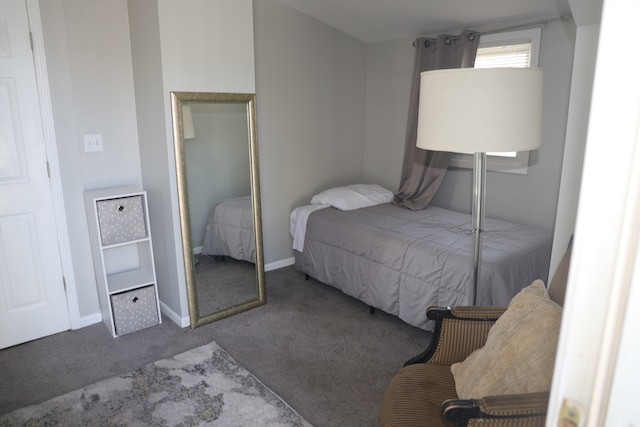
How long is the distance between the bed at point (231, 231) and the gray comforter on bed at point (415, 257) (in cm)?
57

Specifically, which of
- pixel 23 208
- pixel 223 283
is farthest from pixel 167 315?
pixel 23 208

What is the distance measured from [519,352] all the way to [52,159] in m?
2.89

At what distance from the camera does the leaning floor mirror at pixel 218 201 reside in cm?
287

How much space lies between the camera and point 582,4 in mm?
1517

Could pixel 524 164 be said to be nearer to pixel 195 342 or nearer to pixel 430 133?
pixel 430 133

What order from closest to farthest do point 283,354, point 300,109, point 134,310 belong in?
point 283,354 → point 134,310 → point 300,109

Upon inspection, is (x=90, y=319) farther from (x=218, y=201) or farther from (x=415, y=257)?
(x=415, y=257)

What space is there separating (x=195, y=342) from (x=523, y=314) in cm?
214

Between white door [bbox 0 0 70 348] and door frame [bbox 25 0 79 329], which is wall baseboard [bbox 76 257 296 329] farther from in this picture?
white door [bbox 0 0 70 348]

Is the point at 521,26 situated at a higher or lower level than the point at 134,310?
higher

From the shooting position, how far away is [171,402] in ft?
7.23

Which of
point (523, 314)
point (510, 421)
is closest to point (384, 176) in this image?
point (523, 314)

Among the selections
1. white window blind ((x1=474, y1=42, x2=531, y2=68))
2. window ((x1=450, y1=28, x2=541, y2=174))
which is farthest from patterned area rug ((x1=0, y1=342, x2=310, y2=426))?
white window blind ((x1=474, y1=42, x2=531, y2=68))

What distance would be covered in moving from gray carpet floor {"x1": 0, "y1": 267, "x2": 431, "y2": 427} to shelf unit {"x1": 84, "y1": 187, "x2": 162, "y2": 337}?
0.39ft
